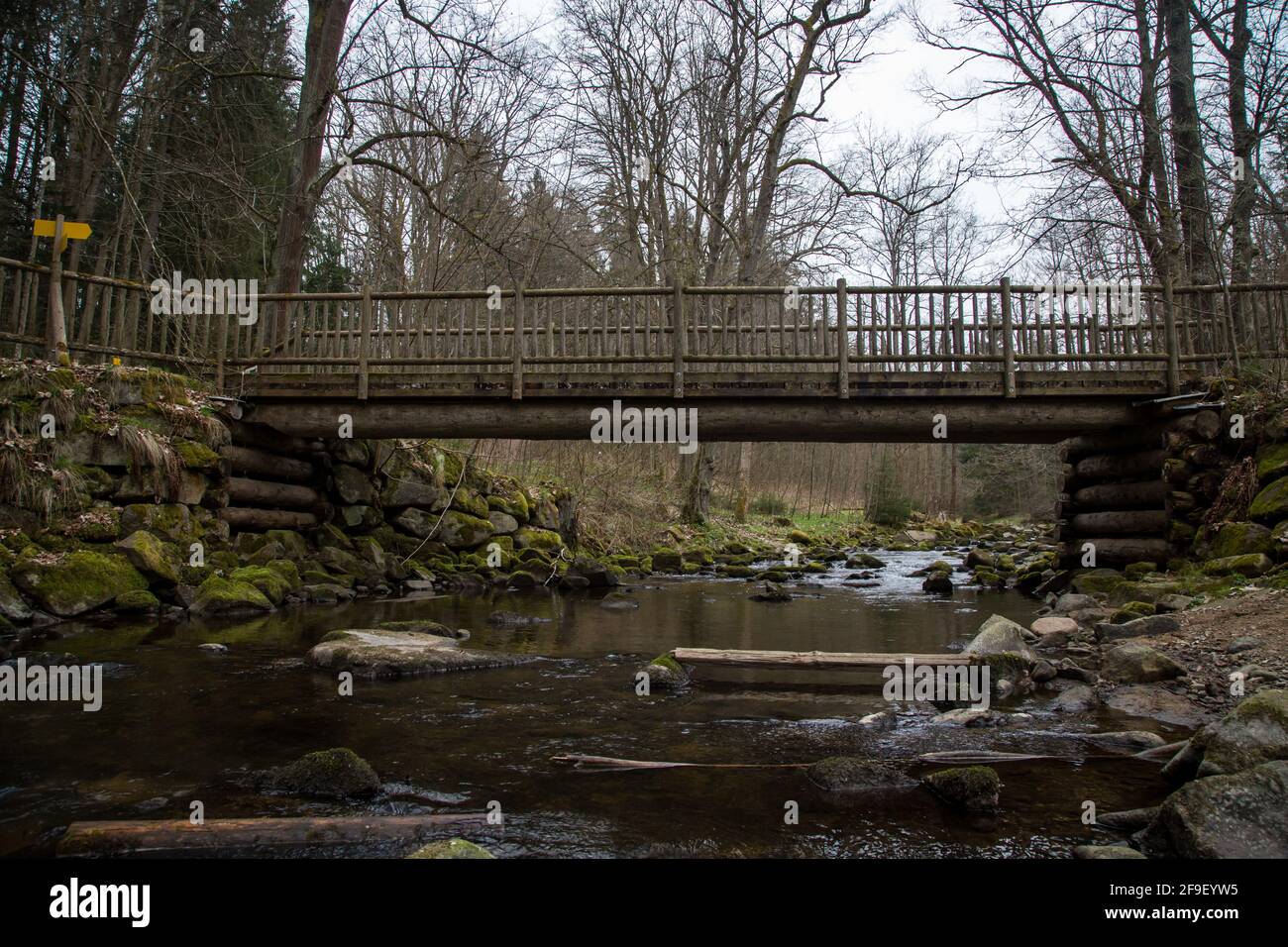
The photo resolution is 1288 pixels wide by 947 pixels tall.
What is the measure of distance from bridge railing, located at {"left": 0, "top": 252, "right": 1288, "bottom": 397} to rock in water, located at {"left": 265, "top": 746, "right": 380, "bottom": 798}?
7.39 metres

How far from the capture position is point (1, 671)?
20.1ft

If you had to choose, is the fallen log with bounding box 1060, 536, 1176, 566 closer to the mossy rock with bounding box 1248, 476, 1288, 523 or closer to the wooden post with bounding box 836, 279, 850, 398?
the mossy rock with bounding box 1248, 476, 1288, 523

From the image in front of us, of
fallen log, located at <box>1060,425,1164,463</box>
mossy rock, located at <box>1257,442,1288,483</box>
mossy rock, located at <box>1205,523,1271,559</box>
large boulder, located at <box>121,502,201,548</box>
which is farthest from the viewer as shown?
fallen log, located at <box>1060,425,1164,463</box>

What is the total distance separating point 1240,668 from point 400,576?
461 inches

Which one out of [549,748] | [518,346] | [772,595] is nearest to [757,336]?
[518,346]

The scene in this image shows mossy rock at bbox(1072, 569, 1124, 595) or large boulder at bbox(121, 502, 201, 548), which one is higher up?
large boulder at bbox(121, 502, 201, 548)

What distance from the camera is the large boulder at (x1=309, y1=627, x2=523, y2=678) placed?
267 inches

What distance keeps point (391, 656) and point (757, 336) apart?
643 centimetres

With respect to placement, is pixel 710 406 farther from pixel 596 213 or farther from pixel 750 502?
pixel 750 502

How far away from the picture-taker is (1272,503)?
351 inches

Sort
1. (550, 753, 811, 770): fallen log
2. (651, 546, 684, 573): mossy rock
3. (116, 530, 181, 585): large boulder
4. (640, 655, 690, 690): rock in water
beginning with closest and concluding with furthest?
(550, 753, 811, 770): fallen log → (640, 655, 690, 690): rock in water → (116, 530, 181, 585): large boulder → (651, 546, 684, 573): mossy rock

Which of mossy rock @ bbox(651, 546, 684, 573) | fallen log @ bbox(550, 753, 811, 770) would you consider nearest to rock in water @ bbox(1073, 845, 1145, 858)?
fallen log @ bbox(550, 753, 811, 770)

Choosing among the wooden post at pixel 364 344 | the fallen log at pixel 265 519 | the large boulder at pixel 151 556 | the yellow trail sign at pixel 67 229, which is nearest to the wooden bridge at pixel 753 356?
the wooden post at pixel 364 344

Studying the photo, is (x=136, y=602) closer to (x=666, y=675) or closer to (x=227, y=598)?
(x=227, y=598)
